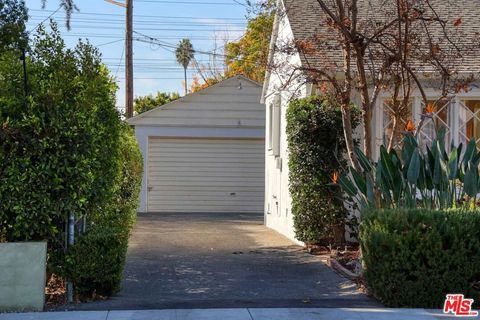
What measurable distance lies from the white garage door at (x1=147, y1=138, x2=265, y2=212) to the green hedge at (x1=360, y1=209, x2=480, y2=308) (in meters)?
13.8

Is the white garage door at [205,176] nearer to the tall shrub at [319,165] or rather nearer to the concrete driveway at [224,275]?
the concrete driveway at [224,275]

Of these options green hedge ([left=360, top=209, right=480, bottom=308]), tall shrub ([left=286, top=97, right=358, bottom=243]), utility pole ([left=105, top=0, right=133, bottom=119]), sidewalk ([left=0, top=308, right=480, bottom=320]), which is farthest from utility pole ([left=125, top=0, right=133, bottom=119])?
green hedge ([left=360, top=209, right=480, bottom=308])

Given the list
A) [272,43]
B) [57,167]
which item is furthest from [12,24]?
[57,167]

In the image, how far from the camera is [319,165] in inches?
494

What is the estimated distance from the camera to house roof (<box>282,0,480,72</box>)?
40.3ft

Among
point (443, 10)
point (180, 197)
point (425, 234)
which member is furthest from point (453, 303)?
point (180, 197)

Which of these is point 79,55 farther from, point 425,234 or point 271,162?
point 271,162

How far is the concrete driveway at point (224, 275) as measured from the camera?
859 centimetres

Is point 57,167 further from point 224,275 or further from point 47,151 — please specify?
point 224,275

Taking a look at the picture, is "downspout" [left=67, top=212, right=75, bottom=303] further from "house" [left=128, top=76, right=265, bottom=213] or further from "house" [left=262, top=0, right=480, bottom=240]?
"house" [left=128, top=76, right=265, bottom=213]

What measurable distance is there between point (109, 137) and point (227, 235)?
6.88 m

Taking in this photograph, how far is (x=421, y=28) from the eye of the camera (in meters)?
12.8

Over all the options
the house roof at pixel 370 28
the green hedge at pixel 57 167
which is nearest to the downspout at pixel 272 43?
the house roof at pixel 370 28

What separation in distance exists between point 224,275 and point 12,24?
7549 mm
